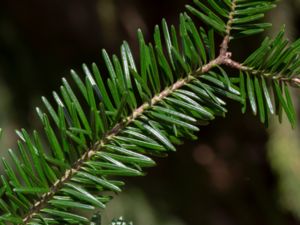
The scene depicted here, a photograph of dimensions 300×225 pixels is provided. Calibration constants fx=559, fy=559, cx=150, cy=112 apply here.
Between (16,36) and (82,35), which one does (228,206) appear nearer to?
(82,35)

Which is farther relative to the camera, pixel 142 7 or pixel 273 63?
pixel 142 7

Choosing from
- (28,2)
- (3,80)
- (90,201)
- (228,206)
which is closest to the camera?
(90,201)

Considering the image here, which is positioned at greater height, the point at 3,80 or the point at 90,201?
the point at 3,80

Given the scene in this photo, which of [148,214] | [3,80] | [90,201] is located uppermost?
[3,80]

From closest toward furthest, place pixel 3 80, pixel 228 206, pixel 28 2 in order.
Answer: pixel 3 80
pixel 28 2
pixel 228 206

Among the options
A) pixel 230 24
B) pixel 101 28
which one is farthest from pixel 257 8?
pixel 101 28

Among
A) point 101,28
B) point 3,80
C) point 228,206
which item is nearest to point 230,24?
point 3,80

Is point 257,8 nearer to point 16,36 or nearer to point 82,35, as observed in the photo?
point 16,36
